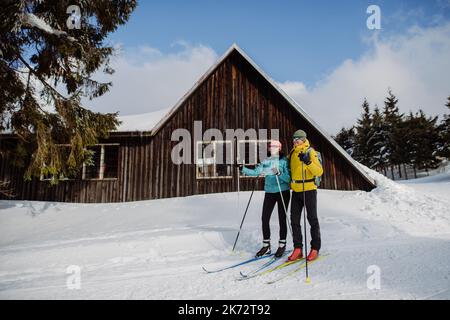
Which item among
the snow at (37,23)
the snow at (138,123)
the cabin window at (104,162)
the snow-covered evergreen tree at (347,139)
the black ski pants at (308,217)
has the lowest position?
the black ski pants at (308,217)

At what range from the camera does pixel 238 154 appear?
36.1ft

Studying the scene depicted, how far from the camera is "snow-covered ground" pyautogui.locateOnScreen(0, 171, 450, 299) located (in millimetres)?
2977

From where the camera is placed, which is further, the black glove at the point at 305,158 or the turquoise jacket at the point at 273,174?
the turquoise jacket at the point at 273,174

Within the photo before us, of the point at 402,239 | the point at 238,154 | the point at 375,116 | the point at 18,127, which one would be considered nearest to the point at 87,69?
the point at 18,127

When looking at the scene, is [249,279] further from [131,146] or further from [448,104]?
[448,104]

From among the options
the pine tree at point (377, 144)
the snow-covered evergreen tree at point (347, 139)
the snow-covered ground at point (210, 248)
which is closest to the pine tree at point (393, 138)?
the pine tree at point (377, 144)

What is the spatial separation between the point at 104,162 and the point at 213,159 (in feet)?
16.0

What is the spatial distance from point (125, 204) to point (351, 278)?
915 centimetres

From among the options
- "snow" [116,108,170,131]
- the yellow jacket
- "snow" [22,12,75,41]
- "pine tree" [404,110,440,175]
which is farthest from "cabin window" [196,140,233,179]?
"pine tree" [404,110,440,175]

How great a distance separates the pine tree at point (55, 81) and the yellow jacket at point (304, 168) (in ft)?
20.7

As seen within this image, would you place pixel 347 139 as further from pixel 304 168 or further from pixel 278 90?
pixel 304 168

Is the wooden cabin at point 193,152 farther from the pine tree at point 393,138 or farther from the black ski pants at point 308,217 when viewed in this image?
the pine tree at point 393,138

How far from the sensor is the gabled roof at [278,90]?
1017 centimetres

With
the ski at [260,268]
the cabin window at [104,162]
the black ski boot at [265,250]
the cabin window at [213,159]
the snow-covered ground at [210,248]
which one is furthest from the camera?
the cabin window at [104,162]
